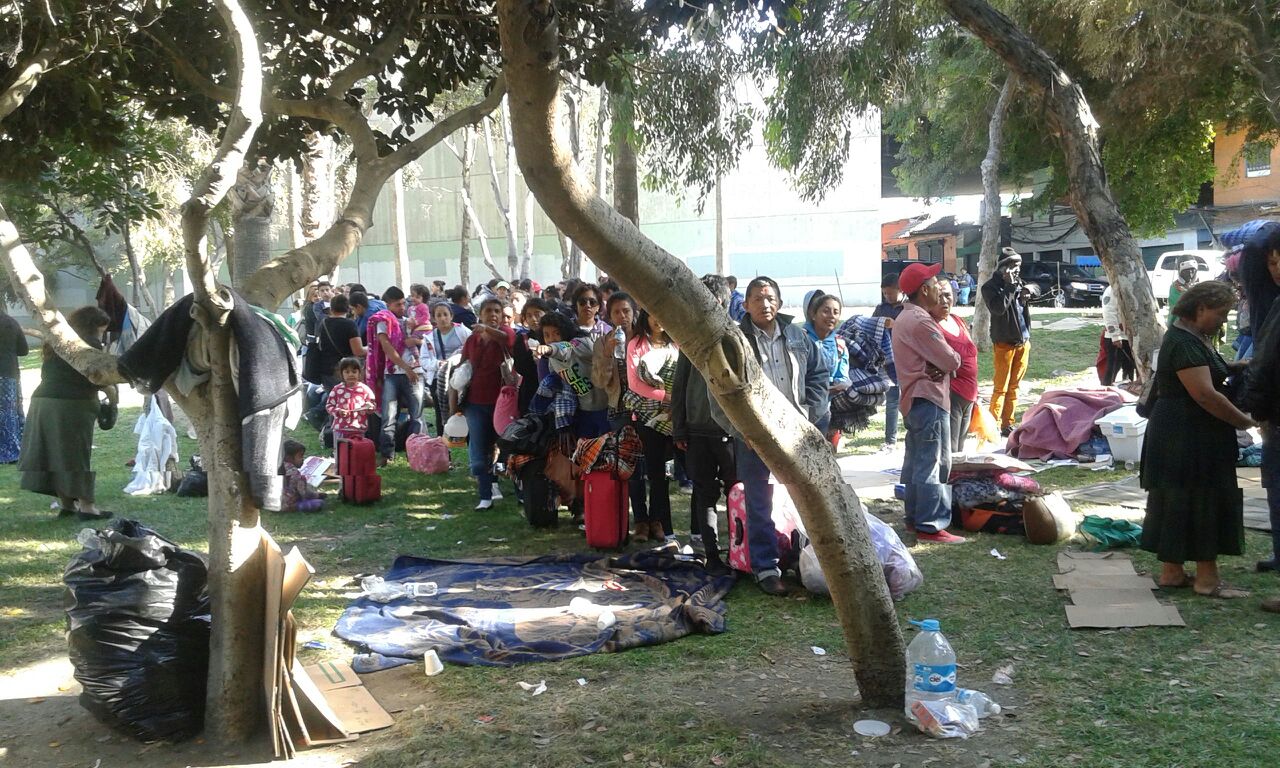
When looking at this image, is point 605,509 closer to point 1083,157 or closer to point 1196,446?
point 1196,446

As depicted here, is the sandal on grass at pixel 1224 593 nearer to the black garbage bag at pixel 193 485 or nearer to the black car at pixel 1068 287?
the black garbage bag at pixel 193 485

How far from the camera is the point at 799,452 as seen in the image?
422 centimetres

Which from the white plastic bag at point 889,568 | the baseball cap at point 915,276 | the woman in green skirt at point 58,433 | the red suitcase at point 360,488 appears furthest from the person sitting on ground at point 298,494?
the baseball cap at point 915,276

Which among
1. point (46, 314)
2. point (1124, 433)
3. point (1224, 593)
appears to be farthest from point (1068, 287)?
point (46, 314)

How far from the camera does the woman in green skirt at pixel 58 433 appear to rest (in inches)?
342

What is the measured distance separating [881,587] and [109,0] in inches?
228

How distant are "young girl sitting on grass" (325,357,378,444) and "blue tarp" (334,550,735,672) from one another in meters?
2.86

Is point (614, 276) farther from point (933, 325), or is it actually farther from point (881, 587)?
point (933, 325)

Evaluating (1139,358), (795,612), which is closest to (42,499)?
(795,612)

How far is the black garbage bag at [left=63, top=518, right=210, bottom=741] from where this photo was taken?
4.47 meters

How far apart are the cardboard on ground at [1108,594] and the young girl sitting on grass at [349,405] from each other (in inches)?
243

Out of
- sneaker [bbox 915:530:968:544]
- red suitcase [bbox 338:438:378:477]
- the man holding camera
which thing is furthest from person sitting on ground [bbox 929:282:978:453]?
red suitcase [bbox 338:438:378:477]

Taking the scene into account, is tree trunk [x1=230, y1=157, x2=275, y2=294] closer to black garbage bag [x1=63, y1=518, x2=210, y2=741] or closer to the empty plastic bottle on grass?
the empty plastic bottle on grass

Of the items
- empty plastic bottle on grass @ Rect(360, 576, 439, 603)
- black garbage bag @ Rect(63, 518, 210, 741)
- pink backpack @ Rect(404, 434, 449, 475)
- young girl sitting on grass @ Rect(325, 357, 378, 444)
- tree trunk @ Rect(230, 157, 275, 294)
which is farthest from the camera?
tree trunk @ Rect(230, 157, 275, 294)
